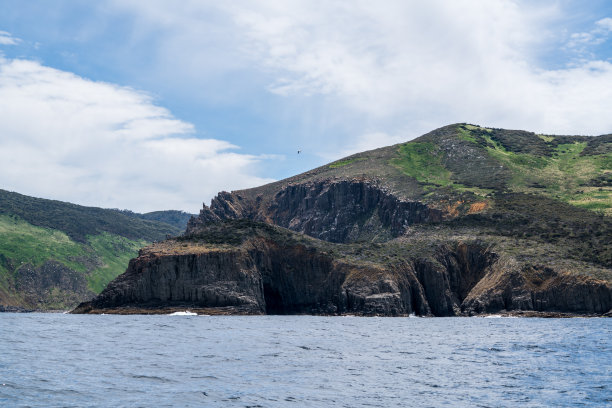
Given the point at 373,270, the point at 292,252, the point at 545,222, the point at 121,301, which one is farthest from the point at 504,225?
the point at 121,301

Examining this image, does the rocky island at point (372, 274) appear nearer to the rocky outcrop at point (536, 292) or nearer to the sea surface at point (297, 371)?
the rocky outcrop at point (536, 292)

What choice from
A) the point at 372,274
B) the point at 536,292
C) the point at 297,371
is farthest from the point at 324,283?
the point at 297,371

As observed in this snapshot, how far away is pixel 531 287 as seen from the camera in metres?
Answer: 157

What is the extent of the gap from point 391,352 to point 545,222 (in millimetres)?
147543

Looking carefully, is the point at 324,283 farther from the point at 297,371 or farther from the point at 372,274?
the point at 297,371

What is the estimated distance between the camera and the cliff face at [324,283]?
155250 millimetres

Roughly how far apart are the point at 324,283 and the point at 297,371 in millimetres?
120808

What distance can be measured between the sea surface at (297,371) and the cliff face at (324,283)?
77612mm

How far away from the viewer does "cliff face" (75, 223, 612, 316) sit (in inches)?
6112

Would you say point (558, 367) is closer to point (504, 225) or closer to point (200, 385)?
point (200, 385)

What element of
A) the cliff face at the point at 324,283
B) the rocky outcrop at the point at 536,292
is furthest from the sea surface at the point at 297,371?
the cliff face at the point at 324,283

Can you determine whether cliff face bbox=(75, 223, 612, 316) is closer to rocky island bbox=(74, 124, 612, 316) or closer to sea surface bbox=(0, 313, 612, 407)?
rocky island bbox=(74, 124, 612, 316)

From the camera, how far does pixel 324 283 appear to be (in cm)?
16962

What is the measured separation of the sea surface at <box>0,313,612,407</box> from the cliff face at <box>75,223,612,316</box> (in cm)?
7761
